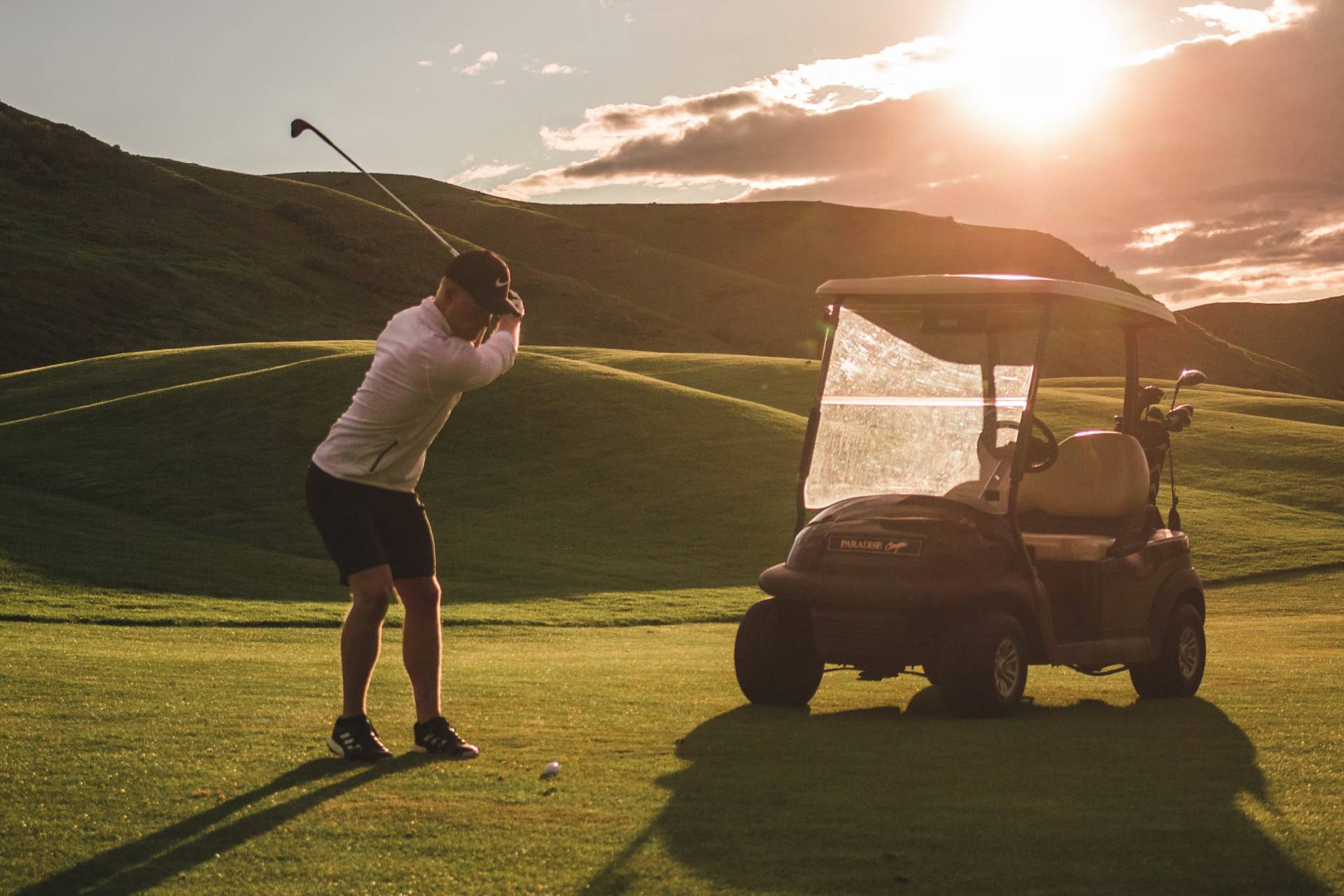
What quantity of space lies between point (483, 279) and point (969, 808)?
317 cm

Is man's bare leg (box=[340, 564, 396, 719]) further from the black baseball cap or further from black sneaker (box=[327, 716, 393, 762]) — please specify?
the black baseball cap

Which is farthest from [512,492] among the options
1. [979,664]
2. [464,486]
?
[979,664]

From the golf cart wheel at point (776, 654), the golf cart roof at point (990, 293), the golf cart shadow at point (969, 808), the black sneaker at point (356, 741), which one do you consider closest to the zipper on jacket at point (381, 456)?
the black sneaker at point (356, 741)

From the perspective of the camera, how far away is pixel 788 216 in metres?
192

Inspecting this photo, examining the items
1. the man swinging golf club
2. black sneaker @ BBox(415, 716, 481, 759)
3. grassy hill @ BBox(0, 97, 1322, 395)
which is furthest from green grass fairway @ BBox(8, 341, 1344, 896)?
grassy hill @ BBox(0, 97, 1322, 395)

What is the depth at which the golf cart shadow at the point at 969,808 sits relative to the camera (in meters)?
4.89

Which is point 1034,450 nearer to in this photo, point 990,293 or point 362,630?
point 990,293

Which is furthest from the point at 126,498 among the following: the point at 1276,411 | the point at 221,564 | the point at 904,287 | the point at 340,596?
the point at 1276,411

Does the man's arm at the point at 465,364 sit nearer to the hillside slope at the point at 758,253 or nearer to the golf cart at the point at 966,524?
the golf cart at the point at 966,524

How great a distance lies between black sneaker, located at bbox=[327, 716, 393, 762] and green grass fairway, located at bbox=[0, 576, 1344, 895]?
4.8 inches

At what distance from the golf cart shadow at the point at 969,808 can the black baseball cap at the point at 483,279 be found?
2.30 meters

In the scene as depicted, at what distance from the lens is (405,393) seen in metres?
6.83

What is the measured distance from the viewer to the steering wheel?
9125 millimetres

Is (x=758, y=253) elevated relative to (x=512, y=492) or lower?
elevated
